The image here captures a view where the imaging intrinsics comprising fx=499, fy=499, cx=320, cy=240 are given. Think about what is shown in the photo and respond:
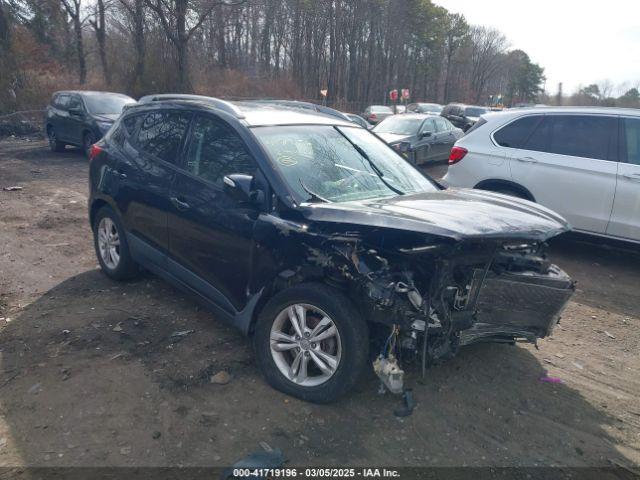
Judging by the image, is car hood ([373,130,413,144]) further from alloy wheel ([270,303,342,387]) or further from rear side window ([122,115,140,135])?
alloy wheel ([270,303,342,387])

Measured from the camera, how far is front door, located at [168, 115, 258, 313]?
359cm

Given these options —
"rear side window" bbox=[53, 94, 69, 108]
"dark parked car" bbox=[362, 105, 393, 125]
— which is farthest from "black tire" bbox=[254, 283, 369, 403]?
"dark parked car" bbox=[362, 105, 393, 125]

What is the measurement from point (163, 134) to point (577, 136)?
502 centimetres

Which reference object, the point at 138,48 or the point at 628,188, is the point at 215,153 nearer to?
the point at 628,188

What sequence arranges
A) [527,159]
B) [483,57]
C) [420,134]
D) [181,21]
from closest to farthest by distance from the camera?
[527,159] → [420,134] → [181,21] → [483,57]

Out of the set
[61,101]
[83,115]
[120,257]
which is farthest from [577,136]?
[61,101]

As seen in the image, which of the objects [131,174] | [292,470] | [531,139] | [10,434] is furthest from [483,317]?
[531,139]

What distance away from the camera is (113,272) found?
513 cm

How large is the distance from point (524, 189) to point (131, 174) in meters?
4.80

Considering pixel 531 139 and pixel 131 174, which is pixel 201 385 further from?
pixel 531 139

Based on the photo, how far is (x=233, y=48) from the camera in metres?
40.7

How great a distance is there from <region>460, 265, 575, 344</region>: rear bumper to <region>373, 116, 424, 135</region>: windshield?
410 inches

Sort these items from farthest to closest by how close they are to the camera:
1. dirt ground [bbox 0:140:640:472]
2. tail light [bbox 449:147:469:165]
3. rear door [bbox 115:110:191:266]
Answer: tail light [bbox 449:147:469:165]
rear door [bbox 115:110:191:266]
dirt ground [bbox 0:140:640:472]

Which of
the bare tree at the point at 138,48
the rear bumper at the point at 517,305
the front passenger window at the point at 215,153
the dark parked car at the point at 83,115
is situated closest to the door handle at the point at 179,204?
the front passenger window at the point at 215,153
